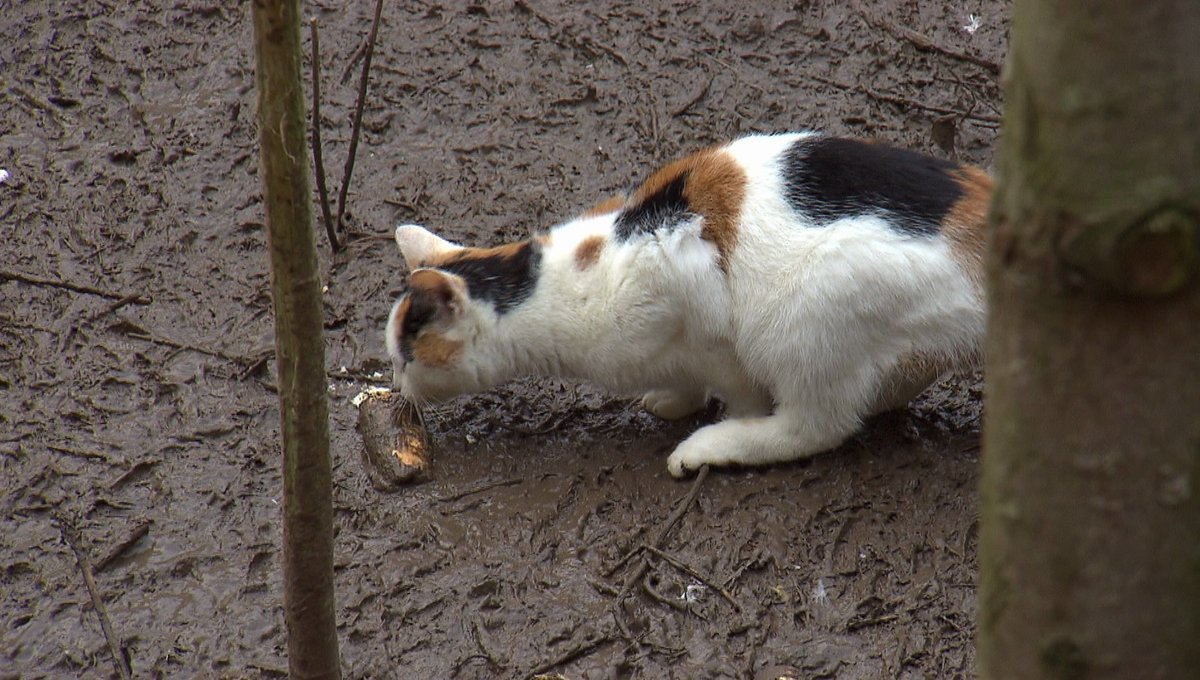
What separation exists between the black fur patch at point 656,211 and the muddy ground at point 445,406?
2.67 feet

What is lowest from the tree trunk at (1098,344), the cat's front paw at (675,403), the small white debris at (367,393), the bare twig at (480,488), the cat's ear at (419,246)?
the bare twig at (480,488)

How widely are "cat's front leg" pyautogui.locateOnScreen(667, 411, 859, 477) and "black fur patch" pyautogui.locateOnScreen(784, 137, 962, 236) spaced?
705 millimetres

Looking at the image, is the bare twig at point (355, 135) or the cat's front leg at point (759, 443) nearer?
the cat's front leg at point (759, 443)

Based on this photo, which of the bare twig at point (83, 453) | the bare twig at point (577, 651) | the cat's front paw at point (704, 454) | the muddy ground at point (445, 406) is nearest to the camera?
the bare twig at point (577, 651)

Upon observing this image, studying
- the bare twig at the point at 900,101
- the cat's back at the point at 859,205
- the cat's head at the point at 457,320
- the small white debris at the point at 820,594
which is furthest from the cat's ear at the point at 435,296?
the bare twig at the point at 900,101

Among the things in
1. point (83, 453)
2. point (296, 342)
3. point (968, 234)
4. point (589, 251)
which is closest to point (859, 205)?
point (968, 234)

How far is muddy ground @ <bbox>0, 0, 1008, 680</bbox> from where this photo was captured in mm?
3699

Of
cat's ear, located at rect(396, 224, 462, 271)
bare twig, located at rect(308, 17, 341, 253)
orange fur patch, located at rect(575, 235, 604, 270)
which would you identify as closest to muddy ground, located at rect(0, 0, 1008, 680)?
bare twig, located at rect(308, 17, 341, 253)

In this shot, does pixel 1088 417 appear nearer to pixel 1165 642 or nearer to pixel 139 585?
pixel 1165 642

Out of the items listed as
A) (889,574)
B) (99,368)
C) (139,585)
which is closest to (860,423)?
(889,574)

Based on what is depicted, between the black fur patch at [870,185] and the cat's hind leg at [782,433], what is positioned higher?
the black fur patch at [870,185]

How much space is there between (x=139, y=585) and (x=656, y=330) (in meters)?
1.86

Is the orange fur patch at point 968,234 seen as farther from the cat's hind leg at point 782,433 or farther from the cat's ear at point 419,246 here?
the cat's ear at point 419,246

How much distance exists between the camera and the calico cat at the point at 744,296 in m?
3.82
